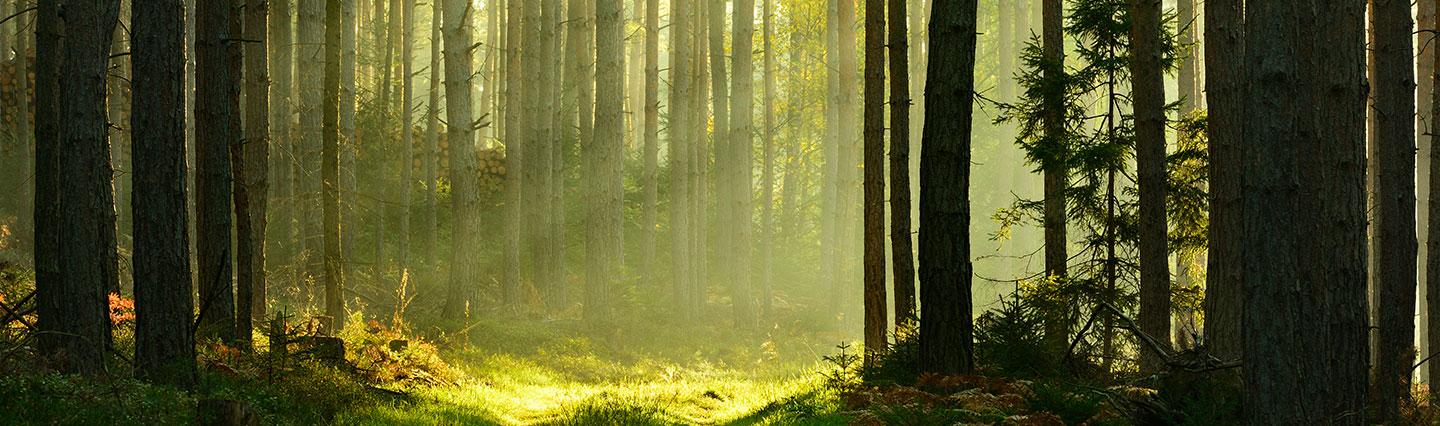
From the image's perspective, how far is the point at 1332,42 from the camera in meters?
6.17

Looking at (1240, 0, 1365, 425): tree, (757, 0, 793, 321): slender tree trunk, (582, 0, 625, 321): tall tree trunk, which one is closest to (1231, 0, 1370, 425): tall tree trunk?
(1240, 0, 1365, 425): tree

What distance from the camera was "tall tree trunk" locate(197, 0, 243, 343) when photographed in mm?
10297

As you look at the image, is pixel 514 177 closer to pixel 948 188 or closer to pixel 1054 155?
pixel 1054 155

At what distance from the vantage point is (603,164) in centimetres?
2233

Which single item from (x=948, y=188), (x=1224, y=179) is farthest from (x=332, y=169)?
(x=1224, y=179)

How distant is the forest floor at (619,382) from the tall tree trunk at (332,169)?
5.99 feet

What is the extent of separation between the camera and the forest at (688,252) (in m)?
6.23

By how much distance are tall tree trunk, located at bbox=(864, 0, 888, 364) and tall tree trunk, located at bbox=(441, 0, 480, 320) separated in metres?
8.05

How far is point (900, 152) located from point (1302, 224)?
6.54 meters

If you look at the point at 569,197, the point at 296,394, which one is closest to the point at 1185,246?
the point at 296,394

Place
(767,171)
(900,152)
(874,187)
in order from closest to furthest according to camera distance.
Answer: (900,152)
(874,187)
(767,171)

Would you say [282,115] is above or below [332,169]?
above

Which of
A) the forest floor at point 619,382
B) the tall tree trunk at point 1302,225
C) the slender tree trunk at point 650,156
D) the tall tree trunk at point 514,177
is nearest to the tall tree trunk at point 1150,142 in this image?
the forest floor at point 619,382

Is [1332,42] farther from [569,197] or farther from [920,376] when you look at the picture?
[569,197]
